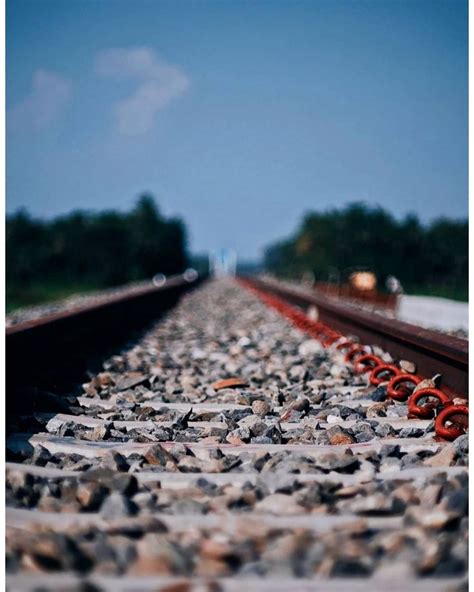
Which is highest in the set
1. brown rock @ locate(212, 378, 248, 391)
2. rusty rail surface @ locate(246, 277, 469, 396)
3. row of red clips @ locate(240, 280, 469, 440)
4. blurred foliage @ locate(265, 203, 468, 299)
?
blurred foliage @ locate(265, 203, 468, 299)

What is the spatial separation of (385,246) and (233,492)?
80116 mm

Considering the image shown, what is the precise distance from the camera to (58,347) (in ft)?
15.8

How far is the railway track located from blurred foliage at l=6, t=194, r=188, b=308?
173 ft

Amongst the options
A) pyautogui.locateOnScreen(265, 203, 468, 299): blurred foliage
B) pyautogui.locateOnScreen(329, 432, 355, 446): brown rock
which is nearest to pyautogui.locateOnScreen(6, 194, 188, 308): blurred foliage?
pyautogui.locateOnScreen(265, 203, 468, 299): blurred foliage

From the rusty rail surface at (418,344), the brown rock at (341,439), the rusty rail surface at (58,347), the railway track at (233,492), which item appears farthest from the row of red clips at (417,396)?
the rusty rail surface at (58,347)

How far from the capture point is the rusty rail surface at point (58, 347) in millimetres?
3439

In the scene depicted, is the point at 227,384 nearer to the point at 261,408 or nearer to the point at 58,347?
the point at 261,408

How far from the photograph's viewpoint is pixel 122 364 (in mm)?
4953

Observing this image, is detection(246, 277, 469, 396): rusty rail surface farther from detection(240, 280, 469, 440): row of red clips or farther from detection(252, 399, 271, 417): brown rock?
detection(252, 399, 271, 417): brown rock

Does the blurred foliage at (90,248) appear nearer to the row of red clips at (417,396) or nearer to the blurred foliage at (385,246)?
the blurred foliage at (385,246)

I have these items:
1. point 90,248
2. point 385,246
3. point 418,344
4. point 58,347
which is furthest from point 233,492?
point 385,246

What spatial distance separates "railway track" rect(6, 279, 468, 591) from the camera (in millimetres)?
1497

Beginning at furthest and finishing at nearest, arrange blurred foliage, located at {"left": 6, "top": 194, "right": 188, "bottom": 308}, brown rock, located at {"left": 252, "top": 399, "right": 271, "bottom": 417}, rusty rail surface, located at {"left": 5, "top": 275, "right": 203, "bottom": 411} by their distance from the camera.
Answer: blurred foliage, located at {"left": 6, "top": 194, "right": 188, "bottom": 308} < rusty rail surface, located at {"left": 5, "top": 275, "right": 203, "bottom": 411} < brown rock, located at {"left": 252, "top": 399, "right": 271, "bottom": 417}

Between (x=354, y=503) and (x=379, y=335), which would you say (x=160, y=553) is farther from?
(x=379, y=335)
